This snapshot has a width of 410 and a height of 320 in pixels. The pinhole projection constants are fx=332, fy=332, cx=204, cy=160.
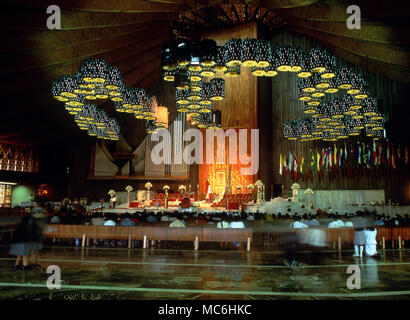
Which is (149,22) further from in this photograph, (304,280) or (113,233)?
(304,280)

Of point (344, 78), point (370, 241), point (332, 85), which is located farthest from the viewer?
Answer: point (332, 85)

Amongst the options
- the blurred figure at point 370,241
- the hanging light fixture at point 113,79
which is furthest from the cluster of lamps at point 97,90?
the blurred figure at point 370,241

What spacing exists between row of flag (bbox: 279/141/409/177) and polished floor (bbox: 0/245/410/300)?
9.15 metres

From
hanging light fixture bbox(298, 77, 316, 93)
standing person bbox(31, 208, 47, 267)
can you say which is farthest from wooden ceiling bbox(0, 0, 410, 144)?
standing person bbox(31, 208, 47, 267)

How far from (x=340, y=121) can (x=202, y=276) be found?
12.0m

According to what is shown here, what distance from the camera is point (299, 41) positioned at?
21438 mm

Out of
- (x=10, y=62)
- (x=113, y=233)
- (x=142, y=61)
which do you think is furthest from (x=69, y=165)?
(x=113, y=233)

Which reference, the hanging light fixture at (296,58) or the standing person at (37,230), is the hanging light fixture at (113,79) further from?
the standing person at (37,230)

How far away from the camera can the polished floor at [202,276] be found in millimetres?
4914

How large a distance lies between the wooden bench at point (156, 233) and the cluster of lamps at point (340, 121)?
7.84m

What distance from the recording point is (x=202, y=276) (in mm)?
6078

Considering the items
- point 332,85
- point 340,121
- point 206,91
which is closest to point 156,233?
point 206,91

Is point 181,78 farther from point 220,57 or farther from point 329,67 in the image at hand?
point 329,67

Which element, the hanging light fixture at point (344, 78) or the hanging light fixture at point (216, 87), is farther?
the hanging light fixture at point (216, 87)
